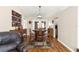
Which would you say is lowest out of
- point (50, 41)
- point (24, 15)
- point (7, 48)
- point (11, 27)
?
point (50, 41)

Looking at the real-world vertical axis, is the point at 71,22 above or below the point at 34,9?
below

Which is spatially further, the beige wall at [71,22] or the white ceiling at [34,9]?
the beige wall at [71,22]

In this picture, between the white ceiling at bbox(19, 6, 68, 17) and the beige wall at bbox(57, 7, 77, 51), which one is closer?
the white ceiling at bbox(19, 6, 68, 17)

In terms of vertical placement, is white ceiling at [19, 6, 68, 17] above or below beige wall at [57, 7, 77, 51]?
above

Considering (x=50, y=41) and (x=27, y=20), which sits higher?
(x=27, y=20)

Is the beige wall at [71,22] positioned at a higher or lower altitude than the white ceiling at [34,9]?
lower
